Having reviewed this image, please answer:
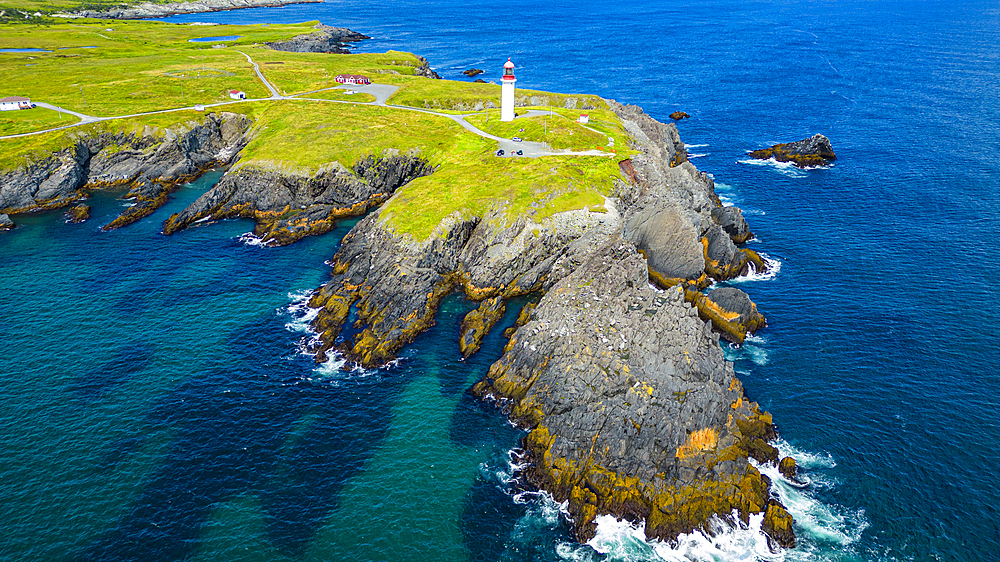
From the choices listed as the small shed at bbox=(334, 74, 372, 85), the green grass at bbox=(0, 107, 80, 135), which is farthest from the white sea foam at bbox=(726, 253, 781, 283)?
the green grass at bbox=(0, 107, 80, 135)

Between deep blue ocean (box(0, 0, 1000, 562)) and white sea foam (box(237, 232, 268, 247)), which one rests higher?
white sea foam (box(237, 232, 268, 247))

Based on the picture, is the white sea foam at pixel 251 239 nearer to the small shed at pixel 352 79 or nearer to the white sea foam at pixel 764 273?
the white sea foam at pixel 764 273

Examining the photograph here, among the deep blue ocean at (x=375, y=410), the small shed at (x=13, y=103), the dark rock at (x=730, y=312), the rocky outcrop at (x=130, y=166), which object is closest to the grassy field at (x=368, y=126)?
the rocky outcrop at (x=130, y=166)

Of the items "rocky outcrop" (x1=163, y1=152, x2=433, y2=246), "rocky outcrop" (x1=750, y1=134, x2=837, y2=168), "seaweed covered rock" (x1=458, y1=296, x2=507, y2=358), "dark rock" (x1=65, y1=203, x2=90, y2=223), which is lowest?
"seaweed covered rock" (x1=458, y1=296, x2=507, y2=358)

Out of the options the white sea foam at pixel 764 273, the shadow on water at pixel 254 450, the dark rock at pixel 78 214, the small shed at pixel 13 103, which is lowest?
the shadow on water at pixel 254 450

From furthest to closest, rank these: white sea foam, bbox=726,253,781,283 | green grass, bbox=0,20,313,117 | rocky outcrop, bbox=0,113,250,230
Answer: green grass, bbox=0,20,313,117 < rocky outcrop, bbox=0,113,250,230 < white sea foam, bbox=726,253,781,283

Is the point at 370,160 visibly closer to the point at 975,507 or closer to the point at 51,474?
the point at 51,474

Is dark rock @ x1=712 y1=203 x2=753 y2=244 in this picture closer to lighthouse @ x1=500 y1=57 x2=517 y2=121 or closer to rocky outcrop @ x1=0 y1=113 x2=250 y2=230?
lighthouse @ x1=500 y1=57 x2=517 y2=121
